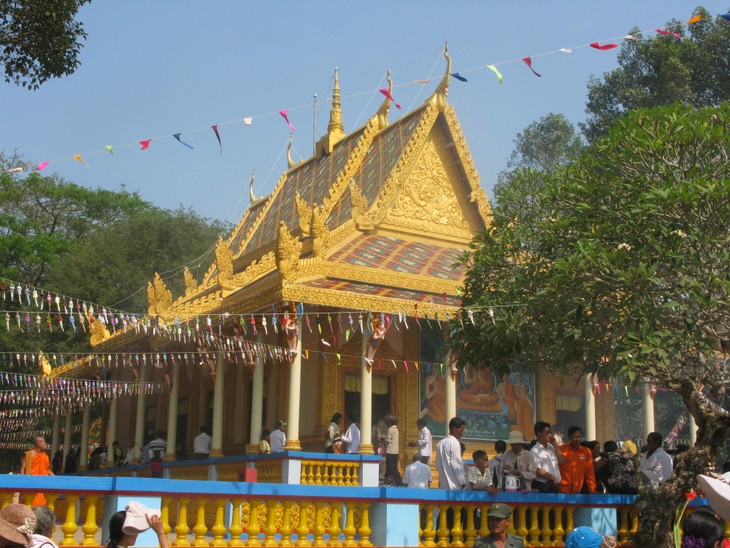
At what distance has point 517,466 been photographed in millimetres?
10875

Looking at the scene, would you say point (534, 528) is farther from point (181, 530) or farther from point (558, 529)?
point (181, 530)

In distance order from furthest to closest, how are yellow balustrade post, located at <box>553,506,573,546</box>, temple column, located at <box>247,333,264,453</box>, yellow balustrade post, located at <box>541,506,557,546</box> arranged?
temple column, located at <box>247,333,264,453</box>, yellow balustrade post, located at <box>553,506,573,546</box>, yellow balustrade post, located at <box>541,506,557,546</box>

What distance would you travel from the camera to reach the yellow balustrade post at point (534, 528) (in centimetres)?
977

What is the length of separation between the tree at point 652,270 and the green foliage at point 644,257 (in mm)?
13

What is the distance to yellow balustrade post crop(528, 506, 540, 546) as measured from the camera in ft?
32.1

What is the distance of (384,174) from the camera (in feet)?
70.3

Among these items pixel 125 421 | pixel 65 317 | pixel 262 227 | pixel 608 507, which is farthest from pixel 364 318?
pixel 65 317

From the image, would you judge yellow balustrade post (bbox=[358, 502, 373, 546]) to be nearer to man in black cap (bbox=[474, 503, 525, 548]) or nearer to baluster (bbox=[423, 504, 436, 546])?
baluster (bbox=[423, 504, 436, 546])

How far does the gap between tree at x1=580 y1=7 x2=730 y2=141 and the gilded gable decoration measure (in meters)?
18.0

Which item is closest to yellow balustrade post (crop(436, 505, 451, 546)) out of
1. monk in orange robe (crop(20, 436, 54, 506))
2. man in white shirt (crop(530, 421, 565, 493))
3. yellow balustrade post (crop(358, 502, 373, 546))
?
yellow balustrade post (crop(358, 502, 373, 546))

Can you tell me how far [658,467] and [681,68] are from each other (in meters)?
24.9

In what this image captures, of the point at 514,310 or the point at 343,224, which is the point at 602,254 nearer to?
the point at 514,310

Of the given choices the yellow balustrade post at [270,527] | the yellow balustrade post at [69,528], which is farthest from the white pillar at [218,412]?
the yellow balustrade post at [69,528]

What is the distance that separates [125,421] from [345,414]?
11251 millimetres
